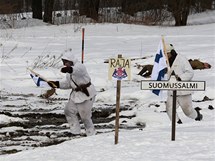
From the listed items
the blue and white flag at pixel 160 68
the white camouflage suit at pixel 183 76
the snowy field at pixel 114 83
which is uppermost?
the blue and white flag at pixel 160 68

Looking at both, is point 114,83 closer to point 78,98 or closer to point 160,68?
point 78,98

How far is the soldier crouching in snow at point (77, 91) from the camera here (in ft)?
33.9

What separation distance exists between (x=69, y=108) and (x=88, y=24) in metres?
20.1

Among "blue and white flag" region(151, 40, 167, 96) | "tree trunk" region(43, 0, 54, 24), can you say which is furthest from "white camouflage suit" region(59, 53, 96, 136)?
"tree trunk" region(43, 0, 54, 24)

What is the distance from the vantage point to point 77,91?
10445mm

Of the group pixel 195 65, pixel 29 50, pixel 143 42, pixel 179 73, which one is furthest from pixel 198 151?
pixel 143 42

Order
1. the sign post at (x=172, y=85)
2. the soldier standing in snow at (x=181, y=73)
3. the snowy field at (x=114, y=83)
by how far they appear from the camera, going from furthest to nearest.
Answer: the soldier standing in snow at (x=181, y=73)
the sign post at (x=172, y=85)
the snowy field at (x=114, y=83)

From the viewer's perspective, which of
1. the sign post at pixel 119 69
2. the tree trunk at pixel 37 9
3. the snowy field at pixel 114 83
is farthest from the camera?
the tree trunk at pixel 37 9

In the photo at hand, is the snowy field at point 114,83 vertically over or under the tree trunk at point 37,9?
under

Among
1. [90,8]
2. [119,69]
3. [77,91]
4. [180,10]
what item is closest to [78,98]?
[77,91]

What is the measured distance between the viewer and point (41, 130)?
37.1 feet

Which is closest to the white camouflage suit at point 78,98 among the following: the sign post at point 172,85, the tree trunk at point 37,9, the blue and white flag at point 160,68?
the blue and white flag at point 160,68

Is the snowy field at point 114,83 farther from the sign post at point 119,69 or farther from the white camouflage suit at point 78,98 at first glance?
the sign post at point 119,69

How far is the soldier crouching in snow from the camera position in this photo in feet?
33.9
